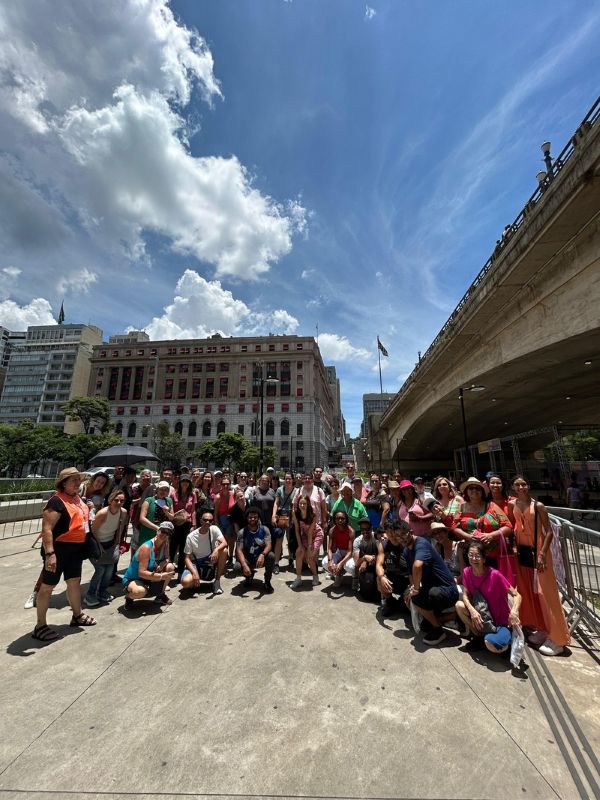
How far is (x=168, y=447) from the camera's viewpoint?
66.3 metres

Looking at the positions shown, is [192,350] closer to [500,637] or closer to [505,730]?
[500,637]

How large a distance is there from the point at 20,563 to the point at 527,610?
31.3ft

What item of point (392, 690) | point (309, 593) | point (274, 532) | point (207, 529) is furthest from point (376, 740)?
point (274, 532)

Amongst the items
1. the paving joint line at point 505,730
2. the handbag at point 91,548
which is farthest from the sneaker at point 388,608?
the handbag at point 91,548

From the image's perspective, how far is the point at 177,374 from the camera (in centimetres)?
8069

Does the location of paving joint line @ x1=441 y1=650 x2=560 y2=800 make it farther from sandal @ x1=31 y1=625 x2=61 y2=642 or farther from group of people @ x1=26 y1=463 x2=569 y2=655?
sandal @ x1=31 y1=625 x2=61 y2=642

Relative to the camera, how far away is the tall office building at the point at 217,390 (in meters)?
75.1

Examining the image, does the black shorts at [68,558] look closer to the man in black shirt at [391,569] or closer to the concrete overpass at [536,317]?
the man in black shirt at [391,569]

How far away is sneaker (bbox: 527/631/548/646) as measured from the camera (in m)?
4.23

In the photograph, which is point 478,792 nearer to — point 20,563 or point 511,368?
point 20,563

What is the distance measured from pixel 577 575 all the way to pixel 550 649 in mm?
1532

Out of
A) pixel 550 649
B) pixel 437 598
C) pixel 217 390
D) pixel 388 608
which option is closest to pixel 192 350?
pixel 217 390

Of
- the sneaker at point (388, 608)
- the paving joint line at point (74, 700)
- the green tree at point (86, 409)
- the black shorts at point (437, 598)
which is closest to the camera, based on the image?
the paving joint line at point (74, 700)

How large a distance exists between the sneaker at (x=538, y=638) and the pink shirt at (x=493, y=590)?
660 millimetres
